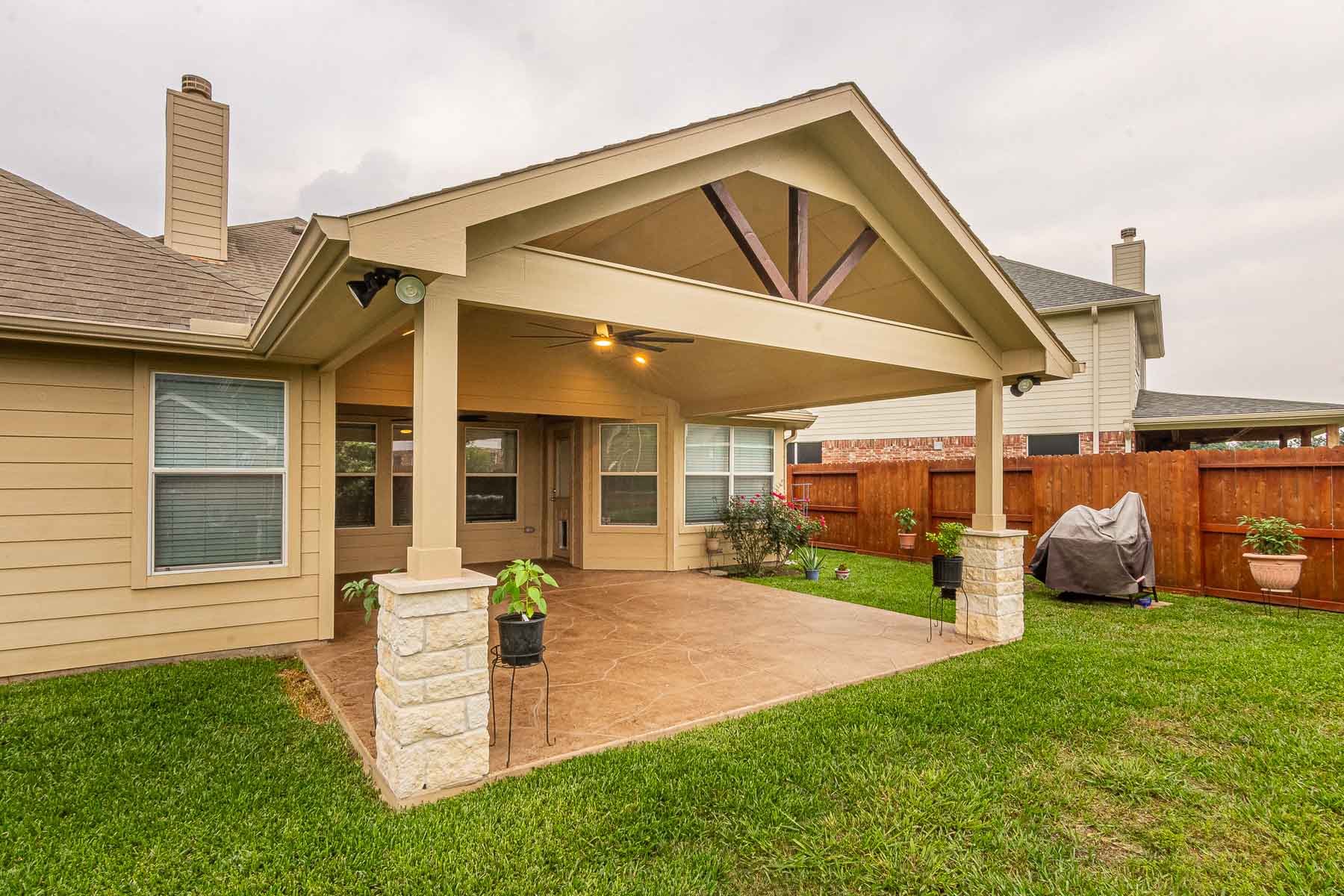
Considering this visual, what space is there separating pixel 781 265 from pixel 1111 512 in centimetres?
507

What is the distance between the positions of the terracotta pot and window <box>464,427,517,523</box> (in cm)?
911

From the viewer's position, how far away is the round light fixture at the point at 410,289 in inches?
111

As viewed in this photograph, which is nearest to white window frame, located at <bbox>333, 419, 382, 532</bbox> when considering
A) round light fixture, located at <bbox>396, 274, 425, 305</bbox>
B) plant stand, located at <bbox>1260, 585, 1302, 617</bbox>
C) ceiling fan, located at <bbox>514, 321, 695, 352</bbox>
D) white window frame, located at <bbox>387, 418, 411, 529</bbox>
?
white window frame, located at <bbox>387, 418, 411, 529</bbox>

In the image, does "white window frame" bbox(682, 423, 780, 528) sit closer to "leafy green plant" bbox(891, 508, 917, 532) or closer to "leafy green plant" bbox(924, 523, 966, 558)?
"leafy green plant" bbox(891, 508, 917, 532)

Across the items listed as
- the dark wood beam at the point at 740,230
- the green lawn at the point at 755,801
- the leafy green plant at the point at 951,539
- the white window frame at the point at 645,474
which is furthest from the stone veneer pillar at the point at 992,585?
the white window frame at the point at 645,474

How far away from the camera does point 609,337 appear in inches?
219

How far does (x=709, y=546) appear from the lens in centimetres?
941

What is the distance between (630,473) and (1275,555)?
734cm

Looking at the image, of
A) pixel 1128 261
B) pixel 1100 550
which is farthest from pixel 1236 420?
pixel 1100 550

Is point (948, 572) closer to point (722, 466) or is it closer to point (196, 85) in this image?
point (722, 466)

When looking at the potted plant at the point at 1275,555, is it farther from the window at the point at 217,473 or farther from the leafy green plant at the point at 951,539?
the window at the point at 217,473

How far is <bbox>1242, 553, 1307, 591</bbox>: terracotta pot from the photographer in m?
6.35

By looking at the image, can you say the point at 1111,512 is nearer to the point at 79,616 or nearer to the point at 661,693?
the point at 661,693

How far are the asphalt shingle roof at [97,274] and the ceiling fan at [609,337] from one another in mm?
2611
